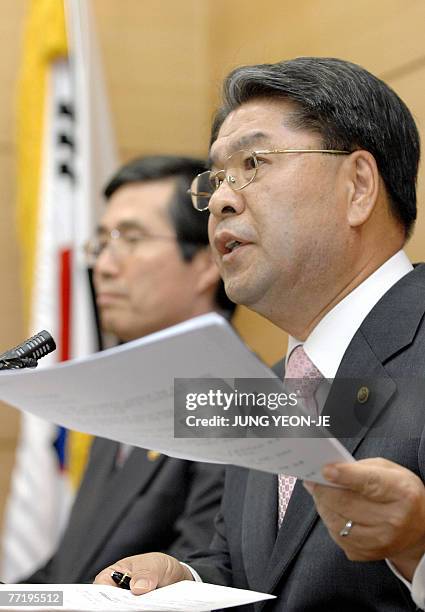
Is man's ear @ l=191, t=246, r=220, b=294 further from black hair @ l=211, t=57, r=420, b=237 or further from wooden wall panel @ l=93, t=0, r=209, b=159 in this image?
black hair @ l=211, t=57, r=420, b=237

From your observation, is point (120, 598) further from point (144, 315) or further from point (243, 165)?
point (144, 315)

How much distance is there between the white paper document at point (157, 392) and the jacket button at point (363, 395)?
431mm

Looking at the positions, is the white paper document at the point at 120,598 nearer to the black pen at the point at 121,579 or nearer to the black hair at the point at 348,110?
the black pen at the point at 121,579

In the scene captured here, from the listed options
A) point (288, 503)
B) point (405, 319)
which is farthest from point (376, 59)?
point (288, 503)

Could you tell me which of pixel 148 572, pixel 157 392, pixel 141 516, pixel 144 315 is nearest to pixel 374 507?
pixel 157 392

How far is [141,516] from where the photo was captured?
2.89 meters

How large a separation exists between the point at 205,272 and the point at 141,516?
1034 mm

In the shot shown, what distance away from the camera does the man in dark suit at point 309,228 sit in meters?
1.93

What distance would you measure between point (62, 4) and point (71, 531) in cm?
229

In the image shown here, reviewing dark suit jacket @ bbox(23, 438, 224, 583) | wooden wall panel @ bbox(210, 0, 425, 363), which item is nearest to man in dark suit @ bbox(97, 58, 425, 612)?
wooden wall panel @ bbox(210, 0, 425, 363)

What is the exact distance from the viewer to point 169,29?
4.89 meters

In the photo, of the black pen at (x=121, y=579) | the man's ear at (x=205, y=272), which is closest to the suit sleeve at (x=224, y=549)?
the black pen at (x=121, y=579)

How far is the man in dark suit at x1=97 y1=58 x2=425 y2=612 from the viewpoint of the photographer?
1930mm

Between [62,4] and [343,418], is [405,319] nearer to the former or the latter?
[343,418]
